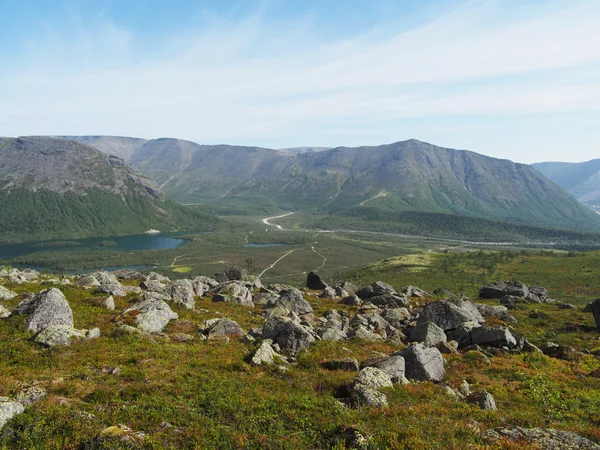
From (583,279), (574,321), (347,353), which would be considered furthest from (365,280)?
(347,353)

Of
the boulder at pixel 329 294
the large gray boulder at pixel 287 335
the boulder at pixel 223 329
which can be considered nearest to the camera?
the large gray boulder at pixel 287 335

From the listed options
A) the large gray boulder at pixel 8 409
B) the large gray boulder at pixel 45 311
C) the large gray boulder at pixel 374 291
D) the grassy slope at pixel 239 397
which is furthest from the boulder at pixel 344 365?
the large gray boulder at pixel 374 291

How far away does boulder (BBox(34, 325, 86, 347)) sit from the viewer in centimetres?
2625

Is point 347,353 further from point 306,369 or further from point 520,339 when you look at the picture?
point 520,339

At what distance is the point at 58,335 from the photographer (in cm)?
2711

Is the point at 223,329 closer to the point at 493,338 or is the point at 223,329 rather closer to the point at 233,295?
the point at 233,295

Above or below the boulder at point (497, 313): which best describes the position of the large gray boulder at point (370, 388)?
above

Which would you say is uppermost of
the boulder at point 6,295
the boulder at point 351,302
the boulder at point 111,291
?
the boulder at point 6,295

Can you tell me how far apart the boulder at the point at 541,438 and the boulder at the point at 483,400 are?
417 cm

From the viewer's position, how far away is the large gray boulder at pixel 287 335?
31.8 meters

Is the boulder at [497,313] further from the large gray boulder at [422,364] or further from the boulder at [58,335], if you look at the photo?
the boulder at [58,335]

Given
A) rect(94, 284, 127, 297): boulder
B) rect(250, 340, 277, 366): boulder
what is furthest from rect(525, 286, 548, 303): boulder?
rect(94, 284, 127, 297): boulder

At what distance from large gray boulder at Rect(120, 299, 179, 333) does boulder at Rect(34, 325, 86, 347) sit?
17.9 ft

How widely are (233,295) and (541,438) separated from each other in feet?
157
